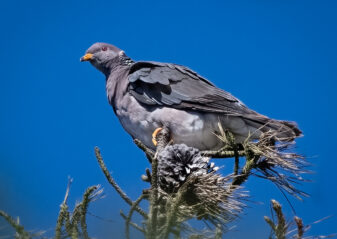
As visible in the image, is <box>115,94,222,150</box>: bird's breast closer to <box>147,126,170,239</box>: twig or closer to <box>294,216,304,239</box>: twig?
<box>147,126,170,239</box>: twig

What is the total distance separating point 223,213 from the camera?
10.0ft

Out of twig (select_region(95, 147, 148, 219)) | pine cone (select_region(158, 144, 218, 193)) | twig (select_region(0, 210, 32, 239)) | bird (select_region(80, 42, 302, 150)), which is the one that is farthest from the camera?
bird (select_region(80, 42, 302, 150))

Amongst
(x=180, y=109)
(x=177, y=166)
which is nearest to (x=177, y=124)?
(x=180, y=109)

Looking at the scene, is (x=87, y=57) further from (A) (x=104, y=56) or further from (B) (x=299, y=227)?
(B) (x=299, y=227)

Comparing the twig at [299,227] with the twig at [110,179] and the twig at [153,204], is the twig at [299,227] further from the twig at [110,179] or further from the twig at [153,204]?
the twig at [110,179]

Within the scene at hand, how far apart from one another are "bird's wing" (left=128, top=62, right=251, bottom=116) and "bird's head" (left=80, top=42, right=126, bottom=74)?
968mm

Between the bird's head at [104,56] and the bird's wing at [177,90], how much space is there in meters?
0.97

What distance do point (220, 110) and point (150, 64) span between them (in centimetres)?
102

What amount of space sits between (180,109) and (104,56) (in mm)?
1947

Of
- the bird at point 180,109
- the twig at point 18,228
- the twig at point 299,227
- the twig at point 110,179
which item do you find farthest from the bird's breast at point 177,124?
the twig at point 18,228

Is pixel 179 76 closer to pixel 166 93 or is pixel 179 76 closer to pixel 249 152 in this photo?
pixel 166 93

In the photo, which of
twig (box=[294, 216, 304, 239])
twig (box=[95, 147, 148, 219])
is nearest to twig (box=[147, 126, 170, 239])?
twig (box=[95, 147, 148, 219])

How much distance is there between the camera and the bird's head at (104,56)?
20.2 feet

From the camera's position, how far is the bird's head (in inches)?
242
